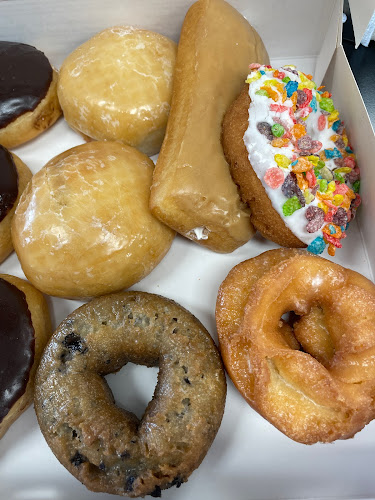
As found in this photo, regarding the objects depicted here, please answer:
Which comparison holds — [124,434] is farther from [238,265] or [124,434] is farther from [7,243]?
[7,243]

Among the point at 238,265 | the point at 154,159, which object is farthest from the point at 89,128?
the point at 238,265

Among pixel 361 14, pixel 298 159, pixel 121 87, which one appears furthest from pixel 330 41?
pixel 121 87

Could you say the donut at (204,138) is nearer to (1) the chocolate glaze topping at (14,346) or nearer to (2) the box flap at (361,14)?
(2) the box flap at (361,14)

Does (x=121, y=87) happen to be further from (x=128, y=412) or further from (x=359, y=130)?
(x=128, y=412)

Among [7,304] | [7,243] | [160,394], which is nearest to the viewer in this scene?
[160,394]

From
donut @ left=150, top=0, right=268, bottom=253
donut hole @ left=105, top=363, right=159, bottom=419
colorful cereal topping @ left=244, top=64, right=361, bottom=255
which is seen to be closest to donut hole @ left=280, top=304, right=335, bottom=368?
colorful cereal topping @ left=244, top=64, right=361, bottom=255

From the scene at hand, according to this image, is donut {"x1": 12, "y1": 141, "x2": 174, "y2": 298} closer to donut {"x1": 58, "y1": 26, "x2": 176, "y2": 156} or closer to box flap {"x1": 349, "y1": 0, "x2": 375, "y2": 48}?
donut {"x1": 58, "y1": 26, "x2": 176, "y2": 156}

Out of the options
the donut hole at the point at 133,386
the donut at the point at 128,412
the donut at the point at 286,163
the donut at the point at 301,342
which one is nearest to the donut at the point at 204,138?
the donut at the point at 286,163
